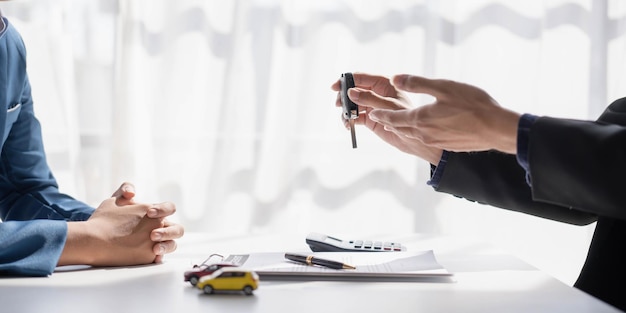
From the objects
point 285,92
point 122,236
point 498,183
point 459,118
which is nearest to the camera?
point 459,118

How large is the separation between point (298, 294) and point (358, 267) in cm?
19

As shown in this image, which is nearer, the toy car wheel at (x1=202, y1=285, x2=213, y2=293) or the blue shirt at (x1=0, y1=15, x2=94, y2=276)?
the toy car wheel at (x1=202, y1=285, x2=213, y2=293)

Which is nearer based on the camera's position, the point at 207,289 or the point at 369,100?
the point at 207,289

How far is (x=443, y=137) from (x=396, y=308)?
0.36 m

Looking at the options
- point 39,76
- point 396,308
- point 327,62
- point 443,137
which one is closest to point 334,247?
point 443,137

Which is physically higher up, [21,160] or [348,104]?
[348,104]

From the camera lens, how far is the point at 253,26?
2508mm

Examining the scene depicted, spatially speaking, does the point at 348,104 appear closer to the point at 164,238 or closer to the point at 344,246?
the point at 344,246

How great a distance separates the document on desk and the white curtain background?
1.32 meters

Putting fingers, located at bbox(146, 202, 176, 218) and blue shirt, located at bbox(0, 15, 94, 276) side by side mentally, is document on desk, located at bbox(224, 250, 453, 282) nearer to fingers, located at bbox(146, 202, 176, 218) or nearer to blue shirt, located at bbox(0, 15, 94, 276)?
fingers, located at bbox(146, 202, 176, 218)

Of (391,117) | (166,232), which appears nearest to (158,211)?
(166,232)

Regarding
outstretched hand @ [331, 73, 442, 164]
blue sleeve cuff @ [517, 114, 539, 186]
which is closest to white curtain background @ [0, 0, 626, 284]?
outstretched hand @ [331, 73, 442, 164]

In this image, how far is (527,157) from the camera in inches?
38.2

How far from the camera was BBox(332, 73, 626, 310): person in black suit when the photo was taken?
914 mm
